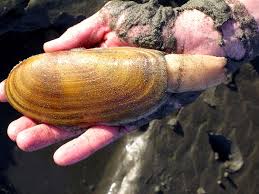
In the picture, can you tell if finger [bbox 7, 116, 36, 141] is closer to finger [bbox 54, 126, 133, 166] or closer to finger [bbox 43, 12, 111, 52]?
finger [bbox 54, 126, 133, 166]

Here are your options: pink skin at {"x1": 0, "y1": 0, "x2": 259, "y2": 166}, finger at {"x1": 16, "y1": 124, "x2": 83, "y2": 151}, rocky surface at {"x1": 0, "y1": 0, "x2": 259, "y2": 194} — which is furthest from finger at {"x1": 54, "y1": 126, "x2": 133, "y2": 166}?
rocky surface at {"x1": 0, "y1": 0, "x2": 259, "y2": 194}

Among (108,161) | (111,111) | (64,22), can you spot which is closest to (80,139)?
(111,111)

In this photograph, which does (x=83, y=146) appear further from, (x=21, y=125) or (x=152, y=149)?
(x=152, y=149)

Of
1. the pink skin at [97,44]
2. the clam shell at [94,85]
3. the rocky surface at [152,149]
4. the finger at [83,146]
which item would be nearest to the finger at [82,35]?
the pink skin at [97,44]

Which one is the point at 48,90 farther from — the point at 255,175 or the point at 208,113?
the point at 255,175

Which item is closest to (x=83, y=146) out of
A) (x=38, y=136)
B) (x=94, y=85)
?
(x=38, y=136)

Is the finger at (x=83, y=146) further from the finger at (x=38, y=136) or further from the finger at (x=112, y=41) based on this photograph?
the finger at (x=112, y=41)
